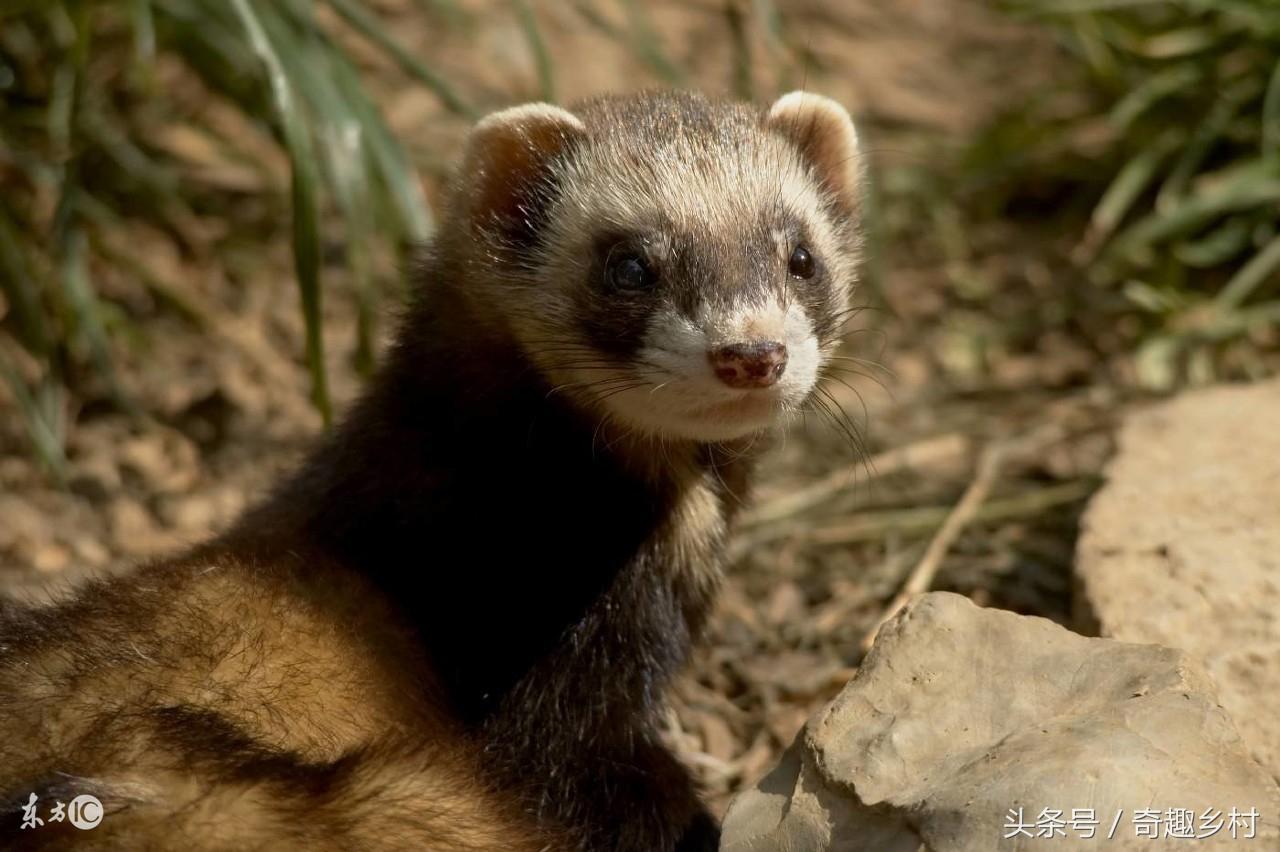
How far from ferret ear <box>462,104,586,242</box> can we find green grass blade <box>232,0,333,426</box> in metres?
0.85

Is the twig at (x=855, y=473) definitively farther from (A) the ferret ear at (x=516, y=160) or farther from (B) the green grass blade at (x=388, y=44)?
(A) the ferret ear at (x=516, y=160)

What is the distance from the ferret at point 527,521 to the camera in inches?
125

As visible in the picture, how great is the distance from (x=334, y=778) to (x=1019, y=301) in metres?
4.78

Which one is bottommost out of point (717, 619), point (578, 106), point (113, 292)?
point (717, 619)

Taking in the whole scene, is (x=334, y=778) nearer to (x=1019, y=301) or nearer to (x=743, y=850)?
(x=743, y=850)

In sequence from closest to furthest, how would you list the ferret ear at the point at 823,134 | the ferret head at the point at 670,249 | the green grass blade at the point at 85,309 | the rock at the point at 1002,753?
1. the rock at the point at 1002,753
2. the ferret head at the point at 670,249
3. the ferret ear at the point at 823,134
4. the green grass blade at the point at 85,309

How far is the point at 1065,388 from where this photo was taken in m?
6.30

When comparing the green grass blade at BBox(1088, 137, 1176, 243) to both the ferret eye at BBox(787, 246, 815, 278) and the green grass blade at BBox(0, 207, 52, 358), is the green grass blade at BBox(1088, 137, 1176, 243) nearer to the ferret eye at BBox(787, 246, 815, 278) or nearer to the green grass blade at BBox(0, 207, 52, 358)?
the ferret eye at BBox(787, 246, 815, 278)

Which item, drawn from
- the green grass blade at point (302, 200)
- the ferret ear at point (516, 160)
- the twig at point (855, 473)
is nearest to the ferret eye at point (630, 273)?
the ferret ear at point (516, 160)

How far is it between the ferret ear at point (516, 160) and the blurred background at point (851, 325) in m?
0.70

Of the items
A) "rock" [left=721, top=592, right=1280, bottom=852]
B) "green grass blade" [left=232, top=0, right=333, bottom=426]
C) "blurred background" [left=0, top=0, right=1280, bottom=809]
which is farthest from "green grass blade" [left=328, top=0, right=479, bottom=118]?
"rock" [left=721, top=592, right=1280, bottom=852]

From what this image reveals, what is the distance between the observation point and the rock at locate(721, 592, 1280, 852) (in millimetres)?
2689

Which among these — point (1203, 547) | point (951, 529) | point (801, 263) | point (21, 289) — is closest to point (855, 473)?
point (951, 529)

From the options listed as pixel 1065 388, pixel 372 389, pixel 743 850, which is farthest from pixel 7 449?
pixel 1065 388
